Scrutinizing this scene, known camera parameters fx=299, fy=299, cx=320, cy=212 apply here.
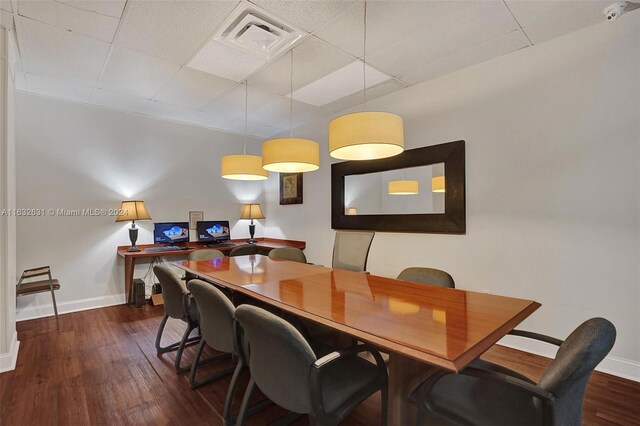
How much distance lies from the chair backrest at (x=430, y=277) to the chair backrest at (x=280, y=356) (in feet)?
4.41

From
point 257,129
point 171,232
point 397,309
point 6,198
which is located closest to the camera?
point 397,309

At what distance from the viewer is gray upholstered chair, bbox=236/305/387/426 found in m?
1.23

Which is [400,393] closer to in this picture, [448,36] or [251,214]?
[448,36]

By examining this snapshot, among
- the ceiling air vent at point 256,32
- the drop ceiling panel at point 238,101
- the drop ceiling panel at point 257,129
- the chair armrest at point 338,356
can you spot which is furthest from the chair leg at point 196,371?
the drop ceiling panel at point 257,129

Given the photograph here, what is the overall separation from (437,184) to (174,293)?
2.77 m

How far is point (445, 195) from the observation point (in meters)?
3.18

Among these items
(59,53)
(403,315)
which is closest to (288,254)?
A: (403,315)

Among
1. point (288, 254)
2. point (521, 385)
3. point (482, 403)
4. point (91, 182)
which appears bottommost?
point (482, 403)

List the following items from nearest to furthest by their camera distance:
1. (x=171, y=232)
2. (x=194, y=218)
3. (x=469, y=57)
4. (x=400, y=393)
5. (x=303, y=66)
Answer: (x=400, y=393) < (x=469, y=57) < (x=303, y=66) < (x=171, y=232) < (x=194, y=218)

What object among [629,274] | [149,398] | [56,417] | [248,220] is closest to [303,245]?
[248,220]

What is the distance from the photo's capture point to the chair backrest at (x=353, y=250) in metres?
3.13

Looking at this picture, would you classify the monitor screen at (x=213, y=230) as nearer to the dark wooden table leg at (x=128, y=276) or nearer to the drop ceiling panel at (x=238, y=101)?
the dark wooden table leg at (x=128, y=276)

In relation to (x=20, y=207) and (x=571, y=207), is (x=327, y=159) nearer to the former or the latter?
(x=571, y=207)

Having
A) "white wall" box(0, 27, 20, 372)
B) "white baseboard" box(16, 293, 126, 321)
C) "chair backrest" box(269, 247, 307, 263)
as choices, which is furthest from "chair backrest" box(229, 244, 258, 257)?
"white wall" box(0, 27, 20, 372)
